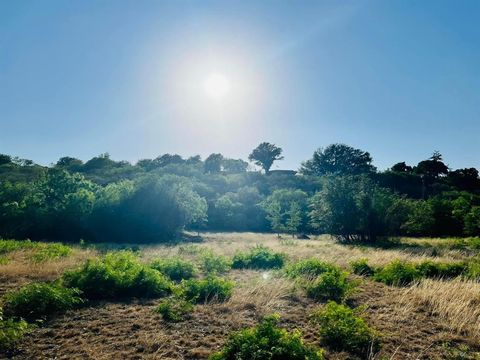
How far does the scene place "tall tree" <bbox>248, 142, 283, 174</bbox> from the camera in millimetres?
120562

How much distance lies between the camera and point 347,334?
22.9 ft

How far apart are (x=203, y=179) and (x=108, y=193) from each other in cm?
4384

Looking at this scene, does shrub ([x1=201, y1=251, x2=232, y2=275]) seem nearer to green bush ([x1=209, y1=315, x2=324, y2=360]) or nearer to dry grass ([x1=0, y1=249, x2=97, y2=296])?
dry grass ([x1=0, y1=249, x2=97, y2=296])

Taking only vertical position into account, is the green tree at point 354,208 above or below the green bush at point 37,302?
above

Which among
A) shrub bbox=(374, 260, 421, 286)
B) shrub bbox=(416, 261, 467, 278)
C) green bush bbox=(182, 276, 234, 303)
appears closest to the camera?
green bush bbox=(182, 276, 234, 303)

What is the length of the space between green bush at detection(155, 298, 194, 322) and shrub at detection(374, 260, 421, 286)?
737 centimetres

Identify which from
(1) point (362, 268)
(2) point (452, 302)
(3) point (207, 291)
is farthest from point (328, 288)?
(1) point (362, 268)

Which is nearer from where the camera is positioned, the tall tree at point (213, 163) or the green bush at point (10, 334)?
the green bush at point (10, 334)

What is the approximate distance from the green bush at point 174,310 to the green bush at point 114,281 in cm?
189

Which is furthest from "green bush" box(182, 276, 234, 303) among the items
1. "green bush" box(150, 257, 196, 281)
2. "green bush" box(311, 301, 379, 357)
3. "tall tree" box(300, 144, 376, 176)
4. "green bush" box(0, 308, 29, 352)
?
"tall tree" box(300, 144, 376, 176)

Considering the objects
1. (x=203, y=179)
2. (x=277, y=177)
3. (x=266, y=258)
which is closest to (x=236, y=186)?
(x=203, y=179)

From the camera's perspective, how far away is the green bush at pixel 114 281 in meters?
9.96

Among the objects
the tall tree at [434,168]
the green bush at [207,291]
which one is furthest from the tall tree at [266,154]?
the green bush at [207,291]

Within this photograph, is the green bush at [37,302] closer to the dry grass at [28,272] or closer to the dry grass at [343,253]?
the dry grass at [28,272]
